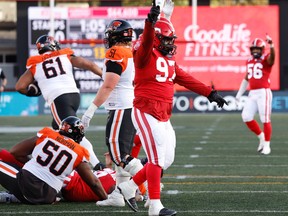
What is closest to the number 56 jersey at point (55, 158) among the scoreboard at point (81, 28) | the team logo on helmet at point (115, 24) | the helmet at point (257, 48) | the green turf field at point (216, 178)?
the green turf field at point (216, 178)

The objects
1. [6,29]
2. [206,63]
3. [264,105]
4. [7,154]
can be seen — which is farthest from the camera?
[6,29]

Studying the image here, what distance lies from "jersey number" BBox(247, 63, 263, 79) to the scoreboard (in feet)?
46.7

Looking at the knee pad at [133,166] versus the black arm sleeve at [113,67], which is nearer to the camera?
the knee pad at [133,166]

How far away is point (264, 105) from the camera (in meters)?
Result: 13.5

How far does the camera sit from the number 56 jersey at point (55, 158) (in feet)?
24.5

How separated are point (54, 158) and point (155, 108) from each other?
1.02 metres

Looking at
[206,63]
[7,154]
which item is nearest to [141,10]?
[206,63]

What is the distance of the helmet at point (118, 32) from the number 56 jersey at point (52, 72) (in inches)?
54.3

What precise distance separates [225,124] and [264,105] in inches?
284

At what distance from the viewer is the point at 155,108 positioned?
7.02 m

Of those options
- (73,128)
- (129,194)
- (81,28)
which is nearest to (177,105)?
(81,28)

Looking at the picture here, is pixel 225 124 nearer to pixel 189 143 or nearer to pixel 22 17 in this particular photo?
pixel 189 143

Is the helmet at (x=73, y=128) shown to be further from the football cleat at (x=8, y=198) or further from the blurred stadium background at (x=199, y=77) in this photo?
the blurred stadium background at (x=199, y=77)

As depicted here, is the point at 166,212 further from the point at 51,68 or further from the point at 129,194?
the point at 51,68
